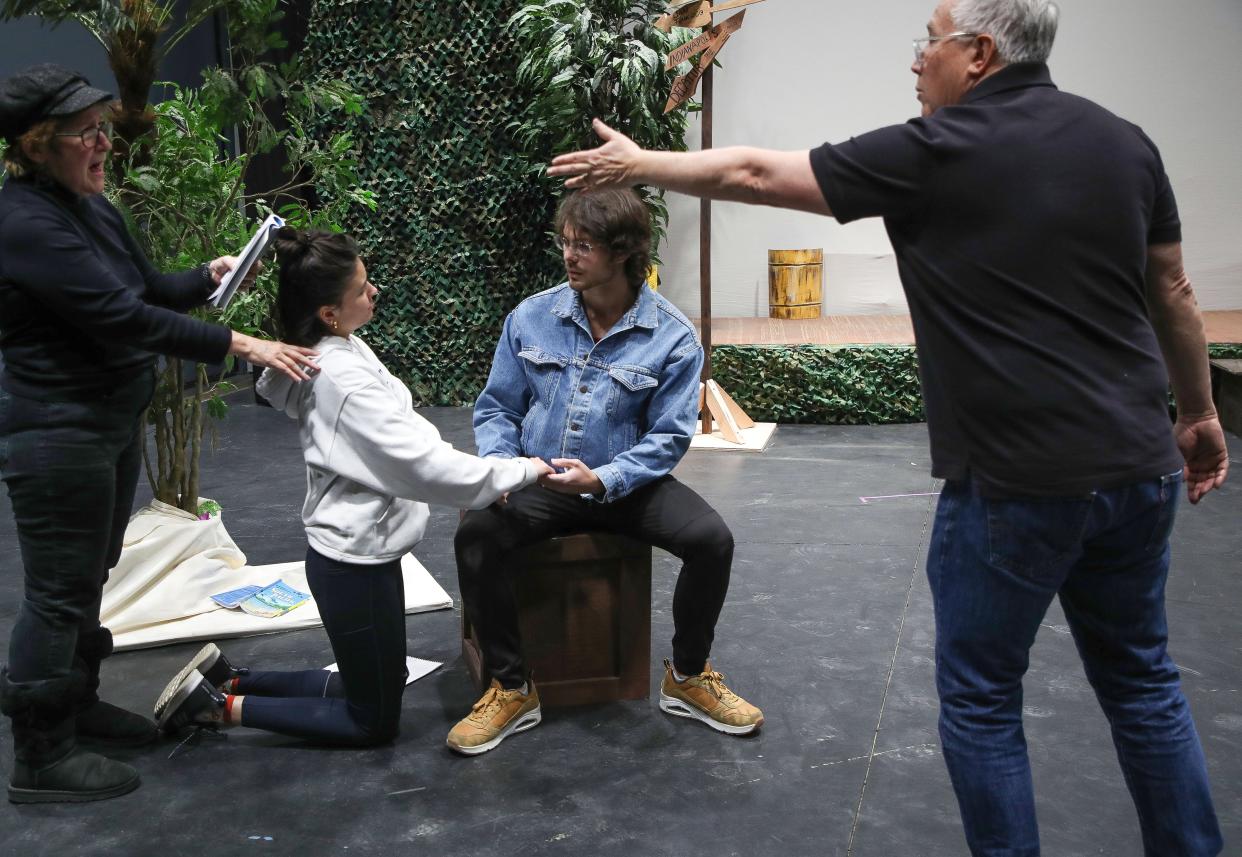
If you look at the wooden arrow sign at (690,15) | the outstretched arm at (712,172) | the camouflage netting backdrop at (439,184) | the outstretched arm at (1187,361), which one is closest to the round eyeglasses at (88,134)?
the outstretched arm at (712,172)

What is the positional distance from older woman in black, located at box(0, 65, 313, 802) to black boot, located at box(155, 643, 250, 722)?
0.67 feet

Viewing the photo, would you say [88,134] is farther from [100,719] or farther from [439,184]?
[439,184]

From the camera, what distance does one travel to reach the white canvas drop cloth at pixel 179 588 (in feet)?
10.7

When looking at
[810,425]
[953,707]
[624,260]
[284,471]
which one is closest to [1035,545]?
[953,707]

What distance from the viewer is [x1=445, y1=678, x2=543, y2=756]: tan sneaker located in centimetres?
256

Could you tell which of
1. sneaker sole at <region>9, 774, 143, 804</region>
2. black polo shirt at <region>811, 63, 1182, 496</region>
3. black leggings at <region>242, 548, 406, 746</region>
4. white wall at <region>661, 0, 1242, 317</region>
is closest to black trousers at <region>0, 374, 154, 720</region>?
sneaker sole at <region>9, 774, 143, 804</region>

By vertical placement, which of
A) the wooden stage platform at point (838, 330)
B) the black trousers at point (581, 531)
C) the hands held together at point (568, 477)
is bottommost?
the black trousers at point (581, 531)

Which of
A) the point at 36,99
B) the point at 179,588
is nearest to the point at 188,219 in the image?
the point at 179,588

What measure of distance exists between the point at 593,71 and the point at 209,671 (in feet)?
12.5

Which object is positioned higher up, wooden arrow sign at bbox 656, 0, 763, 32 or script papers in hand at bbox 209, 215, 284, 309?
wooden arrow sign at bbox 656, 0, 763, 32

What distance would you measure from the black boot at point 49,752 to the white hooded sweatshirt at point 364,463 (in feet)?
1.81

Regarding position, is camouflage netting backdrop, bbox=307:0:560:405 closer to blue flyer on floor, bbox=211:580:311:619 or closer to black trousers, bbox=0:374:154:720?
blue flyer on floor, bbox=211:580:311:619

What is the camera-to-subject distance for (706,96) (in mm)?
5125

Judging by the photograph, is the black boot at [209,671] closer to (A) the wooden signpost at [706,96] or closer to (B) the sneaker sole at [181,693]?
(B) the sneaker sole at [181,693]
